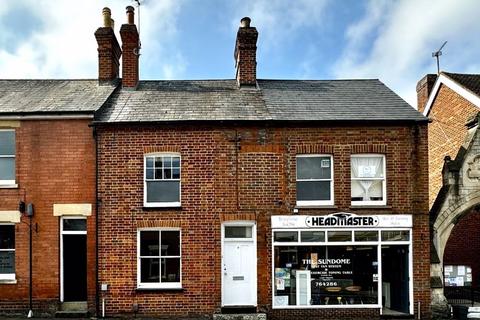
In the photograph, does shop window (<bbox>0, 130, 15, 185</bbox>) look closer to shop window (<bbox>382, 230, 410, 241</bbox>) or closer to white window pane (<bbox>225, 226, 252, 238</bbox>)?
white window pane (<bbox>225, 226, 252, 238</bbox>)

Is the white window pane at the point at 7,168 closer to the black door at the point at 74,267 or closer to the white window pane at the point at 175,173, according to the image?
the black door at the point at 74,267

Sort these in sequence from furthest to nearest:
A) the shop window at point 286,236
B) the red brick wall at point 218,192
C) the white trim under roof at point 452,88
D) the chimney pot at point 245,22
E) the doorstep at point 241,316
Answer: the white trim under roof at point 452,88, the chimney pot at point 245,22, the shop window at point 286,236, the red brick wall at point 218,192, the doorstep at point 241,316

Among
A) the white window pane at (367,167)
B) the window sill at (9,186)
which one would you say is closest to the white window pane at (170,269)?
the window sill at (9,186)

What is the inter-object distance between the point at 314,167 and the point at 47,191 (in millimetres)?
8124

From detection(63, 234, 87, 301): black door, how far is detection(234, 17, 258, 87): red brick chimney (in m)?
7.48

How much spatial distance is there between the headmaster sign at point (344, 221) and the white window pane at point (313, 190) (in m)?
0.62

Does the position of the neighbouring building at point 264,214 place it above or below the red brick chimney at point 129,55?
below

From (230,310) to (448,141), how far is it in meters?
11.9

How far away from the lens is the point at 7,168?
50.1 ft

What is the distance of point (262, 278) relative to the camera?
1461 centimetres

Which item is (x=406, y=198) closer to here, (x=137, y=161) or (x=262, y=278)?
(x=262, y=278)

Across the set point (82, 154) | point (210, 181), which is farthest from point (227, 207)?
point (82, 154)

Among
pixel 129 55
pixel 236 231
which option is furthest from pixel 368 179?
pixel 129 55

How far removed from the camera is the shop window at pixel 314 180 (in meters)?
15.0
